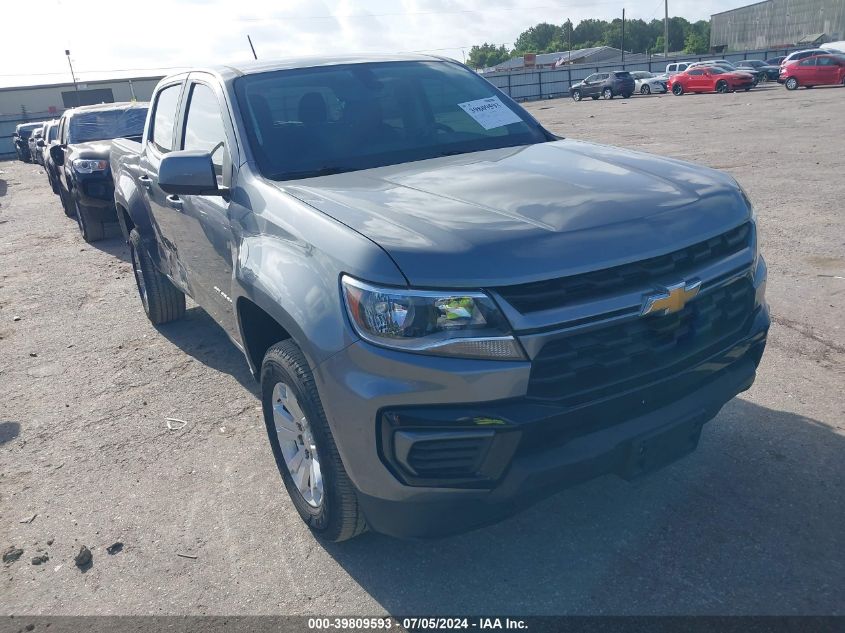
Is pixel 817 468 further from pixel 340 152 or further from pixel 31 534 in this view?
pixel 31 534

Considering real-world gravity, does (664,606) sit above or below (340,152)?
below

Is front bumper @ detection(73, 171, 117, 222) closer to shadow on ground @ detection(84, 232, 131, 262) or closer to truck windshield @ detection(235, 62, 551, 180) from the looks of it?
shadow on ground @ detection(84, 232, 131, 262)

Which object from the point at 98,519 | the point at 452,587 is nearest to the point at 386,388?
the point at 452,587

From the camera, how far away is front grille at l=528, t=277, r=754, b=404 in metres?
2.34

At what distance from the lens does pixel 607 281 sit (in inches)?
94.7

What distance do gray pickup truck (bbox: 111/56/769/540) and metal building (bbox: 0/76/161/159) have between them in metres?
59.3

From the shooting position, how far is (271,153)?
11.2 ft

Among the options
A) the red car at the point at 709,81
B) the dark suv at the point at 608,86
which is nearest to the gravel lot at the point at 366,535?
the red car at the point at 709,81

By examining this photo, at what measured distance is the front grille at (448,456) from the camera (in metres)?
2.29

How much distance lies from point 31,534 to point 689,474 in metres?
3.07

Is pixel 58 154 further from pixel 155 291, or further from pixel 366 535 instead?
pixel 366 535

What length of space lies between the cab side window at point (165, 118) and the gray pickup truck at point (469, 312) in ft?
4.23

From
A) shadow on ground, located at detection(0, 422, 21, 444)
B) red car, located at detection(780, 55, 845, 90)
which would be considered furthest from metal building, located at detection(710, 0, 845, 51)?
shadow on ground, located at detection(0, 422, 21, 444)

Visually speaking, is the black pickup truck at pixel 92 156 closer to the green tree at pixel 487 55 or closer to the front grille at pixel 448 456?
the front grille at pixel 448 456
